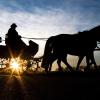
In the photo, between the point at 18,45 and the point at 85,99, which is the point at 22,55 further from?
the point at 85,99

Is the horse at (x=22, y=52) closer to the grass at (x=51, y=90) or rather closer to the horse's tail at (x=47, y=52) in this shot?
the horse's tail at (x=47, y=52)

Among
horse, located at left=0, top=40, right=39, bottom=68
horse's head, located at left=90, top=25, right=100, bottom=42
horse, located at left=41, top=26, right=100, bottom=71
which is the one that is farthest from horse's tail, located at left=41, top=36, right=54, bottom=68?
horse's head, located at left=90, top=25, right=100, bottom=42

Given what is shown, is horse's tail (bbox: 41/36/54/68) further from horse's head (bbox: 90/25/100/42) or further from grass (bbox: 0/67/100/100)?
grass (bbox: 0/67/100/100)

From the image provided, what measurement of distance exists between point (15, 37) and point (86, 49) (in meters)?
3.48

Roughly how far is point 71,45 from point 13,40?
284cm

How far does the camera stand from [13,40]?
15406 mm

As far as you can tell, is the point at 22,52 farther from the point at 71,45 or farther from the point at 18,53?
the point at 71,45

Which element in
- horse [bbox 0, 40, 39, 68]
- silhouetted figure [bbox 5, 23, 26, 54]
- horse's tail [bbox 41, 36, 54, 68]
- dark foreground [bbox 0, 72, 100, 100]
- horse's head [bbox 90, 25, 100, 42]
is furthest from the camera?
horse [bbox 0, 40, 39, 68]

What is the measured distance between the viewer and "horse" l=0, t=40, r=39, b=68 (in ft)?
52.4

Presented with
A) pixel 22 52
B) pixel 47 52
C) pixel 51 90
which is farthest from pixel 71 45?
pixel 51 90

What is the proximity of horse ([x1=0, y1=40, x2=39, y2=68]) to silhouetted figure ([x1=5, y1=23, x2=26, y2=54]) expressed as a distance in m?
0.23

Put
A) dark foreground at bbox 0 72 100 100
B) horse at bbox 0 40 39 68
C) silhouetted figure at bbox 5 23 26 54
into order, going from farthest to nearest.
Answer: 1. horse at bbox 0 40 39 68
2. silhouetted figure at bbox 5 23 26 54
3. dark foreground at bbox 0 72 100 100

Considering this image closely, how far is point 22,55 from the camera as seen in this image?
16375 mm

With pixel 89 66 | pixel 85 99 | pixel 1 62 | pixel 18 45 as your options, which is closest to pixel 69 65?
pixel 89 66
